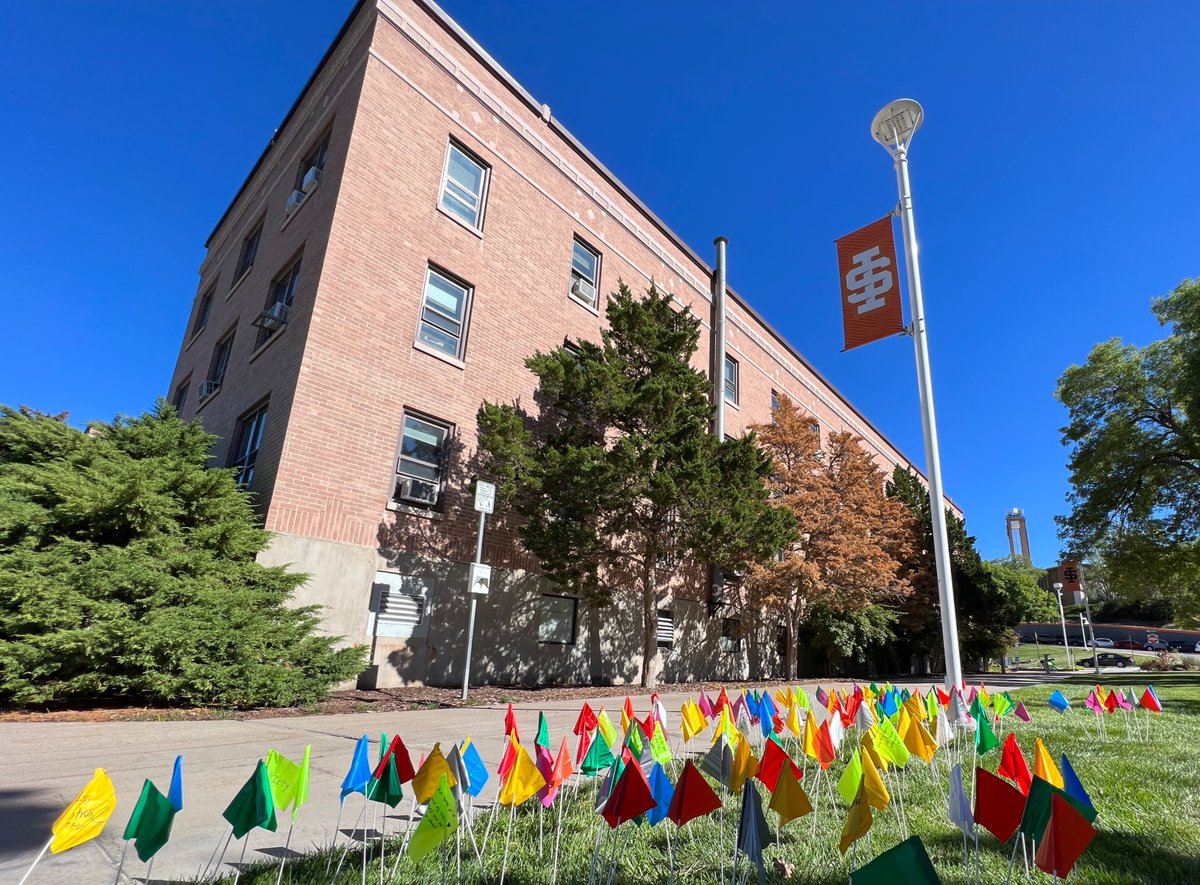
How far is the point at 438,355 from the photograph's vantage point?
13.8 metres

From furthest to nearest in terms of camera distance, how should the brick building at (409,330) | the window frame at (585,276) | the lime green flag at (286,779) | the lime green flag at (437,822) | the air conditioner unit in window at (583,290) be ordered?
1. the air conditioner unit in window at (583,290)
2. the window frame at (585,276)
3. the brick building at (409,330)
4. the lime green flag at (286,779)
5. the lime green flag at (437,822)

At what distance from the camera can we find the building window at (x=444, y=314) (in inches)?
553

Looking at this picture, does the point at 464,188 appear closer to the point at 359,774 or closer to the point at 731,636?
the point at 359,774

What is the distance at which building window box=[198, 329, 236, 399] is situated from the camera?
17.7 metres

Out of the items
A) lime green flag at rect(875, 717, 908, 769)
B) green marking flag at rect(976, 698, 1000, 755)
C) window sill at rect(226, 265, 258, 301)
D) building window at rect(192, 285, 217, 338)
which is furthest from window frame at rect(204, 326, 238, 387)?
green marking flag at rect(976, 698, 1000, 755)

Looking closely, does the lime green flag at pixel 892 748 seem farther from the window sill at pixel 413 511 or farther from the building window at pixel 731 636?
the building window at pixel 731 636

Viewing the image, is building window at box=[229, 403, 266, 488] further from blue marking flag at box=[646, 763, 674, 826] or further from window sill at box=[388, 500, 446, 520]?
blue marking flag at box=[646, 763, 674, 826]

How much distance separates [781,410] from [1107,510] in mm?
14578

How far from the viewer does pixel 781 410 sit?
2258 centimetres

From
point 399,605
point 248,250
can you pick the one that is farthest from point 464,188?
point 399,605

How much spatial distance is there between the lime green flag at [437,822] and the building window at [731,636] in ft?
64.8

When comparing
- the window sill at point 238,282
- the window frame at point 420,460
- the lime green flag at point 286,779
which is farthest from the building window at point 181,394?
the lime green flag at point 286,779

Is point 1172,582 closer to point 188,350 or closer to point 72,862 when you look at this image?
point 72,862

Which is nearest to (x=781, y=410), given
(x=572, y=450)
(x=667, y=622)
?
(x=667, y=622)
